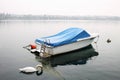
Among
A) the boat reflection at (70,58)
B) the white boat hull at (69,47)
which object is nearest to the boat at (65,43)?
the white boat hull at (69,47)

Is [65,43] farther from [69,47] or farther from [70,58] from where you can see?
[70,58]

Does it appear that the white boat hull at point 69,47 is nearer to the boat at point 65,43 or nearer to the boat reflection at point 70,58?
the boat at point 65,43

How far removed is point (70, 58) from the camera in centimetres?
2397

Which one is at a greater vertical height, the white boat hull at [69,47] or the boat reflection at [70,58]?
the white boat hull at [69,47]

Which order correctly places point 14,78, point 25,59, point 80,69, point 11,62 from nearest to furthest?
point 14,78 < point 80,69 < point 11,62 < point 25,59

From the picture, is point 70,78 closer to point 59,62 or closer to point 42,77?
point 42,77

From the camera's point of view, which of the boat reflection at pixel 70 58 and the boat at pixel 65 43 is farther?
the boat at pixel 65 43

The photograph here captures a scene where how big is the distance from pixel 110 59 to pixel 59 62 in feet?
22.0

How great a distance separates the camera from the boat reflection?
21859 millimetres

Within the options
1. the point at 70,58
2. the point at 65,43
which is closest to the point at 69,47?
the point at 65,43

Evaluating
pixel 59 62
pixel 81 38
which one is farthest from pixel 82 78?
pixel 81 38

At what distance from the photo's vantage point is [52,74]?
17812 mm

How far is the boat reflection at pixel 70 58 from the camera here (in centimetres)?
2186

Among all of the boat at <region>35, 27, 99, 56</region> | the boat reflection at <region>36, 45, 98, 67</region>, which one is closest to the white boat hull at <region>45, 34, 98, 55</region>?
the boat at <region>35, 27, 99, 56</region>
